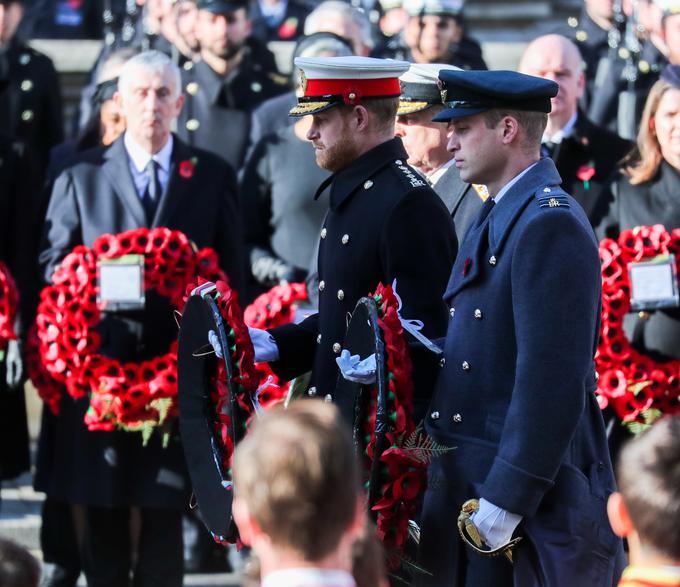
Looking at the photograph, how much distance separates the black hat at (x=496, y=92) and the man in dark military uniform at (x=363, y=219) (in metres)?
0.41

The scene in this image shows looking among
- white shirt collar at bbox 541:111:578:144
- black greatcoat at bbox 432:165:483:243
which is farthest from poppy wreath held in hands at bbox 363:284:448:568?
white shirt collar at bbox 541:111:578:144

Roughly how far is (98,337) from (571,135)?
239cm

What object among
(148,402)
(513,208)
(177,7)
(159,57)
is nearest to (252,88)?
(177,7)

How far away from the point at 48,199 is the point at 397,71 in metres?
2.71

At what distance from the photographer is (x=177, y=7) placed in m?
9.77

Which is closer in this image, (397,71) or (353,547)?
(353,547)

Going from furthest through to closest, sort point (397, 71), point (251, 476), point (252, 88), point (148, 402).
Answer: point (252, 88) → point (148, 402) → point (397, 71) → point (251, 476)

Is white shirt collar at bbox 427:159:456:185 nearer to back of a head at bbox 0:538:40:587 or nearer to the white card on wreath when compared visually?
the white card on wreath

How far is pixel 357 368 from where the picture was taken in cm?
427

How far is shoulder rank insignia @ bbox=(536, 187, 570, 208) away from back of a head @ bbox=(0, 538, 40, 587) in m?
1.70

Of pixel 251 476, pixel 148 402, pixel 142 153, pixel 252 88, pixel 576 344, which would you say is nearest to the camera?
pixel 251 476

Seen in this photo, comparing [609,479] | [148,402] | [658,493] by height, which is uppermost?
[658,493]

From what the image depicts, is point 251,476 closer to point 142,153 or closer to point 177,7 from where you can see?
point 142,153

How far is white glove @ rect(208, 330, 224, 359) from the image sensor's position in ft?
14.7
